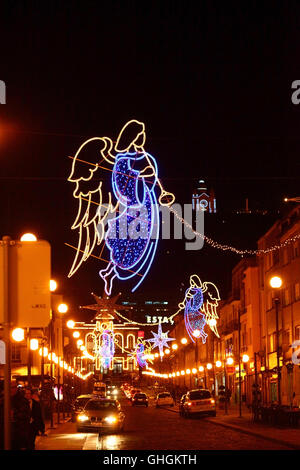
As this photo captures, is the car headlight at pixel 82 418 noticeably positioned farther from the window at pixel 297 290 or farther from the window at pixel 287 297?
the window at pixel 287 297

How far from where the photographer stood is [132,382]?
560 ft

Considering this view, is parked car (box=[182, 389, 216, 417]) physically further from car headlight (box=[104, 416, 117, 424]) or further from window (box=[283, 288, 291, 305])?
car headlight (box=[104, 416, 117, 424])

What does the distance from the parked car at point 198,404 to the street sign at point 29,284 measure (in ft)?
136

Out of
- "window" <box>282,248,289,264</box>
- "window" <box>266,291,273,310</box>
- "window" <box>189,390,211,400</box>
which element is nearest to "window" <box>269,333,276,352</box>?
"window" <box>266,291,273,310</box>

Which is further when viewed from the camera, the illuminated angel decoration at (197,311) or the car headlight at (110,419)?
the illuminated angel decoration at (197,311)

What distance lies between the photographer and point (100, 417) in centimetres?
3162

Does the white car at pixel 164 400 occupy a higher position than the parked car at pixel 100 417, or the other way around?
the parked car at pixel 100 417

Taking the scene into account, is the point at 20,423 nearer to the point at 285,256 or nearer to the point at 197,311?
the point at 285,256

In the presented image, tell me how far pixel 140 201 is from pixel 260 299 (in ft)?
151

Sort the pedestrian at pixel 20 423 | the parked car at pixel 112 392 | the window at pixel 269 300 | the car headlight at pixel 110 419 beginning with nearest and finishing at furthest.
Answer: the pedestrian at pixel 20 423 < the car headlight at pixel 110 419 < the window at pixel 269 300 < the parked car at pixel 112 392

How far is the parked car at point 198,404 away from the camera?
1868 inches

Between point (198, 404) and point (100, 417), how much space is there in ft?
54.9

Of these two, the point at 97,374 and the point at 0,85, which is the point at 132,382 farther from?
the point at 0,85

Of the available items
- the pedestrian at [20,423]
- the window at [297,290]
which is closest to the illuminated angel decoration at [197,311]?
the window at [297,290]
